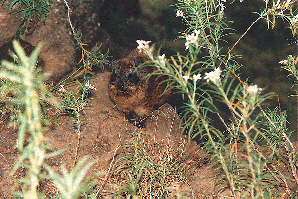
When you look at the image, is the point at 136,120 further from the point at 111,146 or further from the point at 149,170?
the point at 149,170

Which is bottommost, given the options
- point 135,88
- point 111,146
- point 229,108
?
point 111,146

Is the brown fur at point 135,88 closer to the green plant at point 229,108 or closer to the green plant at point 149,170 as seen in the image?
the green plant at point 149,170

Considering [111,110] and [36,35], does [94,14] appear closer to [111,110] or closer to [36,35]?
[36,35]

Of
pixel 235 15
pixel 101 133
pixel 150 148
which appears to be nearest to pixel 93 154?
pixel 101 133

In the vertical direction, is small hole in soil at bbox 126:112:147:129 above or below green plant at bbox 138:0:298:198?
below

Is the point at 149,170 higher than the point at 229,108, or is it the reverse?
the point at 229,108

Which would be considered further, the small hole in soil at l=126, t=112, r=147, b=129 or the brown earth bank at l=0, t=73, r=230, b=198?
the small hole in soil at l=126, t=112, r=147, b=129

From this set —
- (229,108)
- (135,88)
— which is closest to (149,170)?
(135,88)

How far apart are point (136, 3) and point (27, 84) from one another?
14.7 feet

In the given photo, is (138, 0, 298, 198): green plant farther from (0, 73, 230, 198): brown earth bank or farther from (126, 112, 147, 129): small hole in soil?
(126, 112, 147, 129): small hole in soil

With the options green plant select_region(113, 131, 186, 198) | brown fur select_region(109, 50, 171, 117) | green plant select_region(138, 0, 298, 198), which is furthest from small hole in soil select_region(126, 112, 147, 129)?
green plant select_region(138, 0, 298, 198)

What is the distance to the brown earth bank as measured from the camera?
16.0 ft

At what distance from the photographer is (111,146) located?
227 inches

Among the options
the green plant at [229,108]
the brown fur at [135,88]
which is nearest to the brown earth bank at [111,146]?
the brown fur at [135,88]
